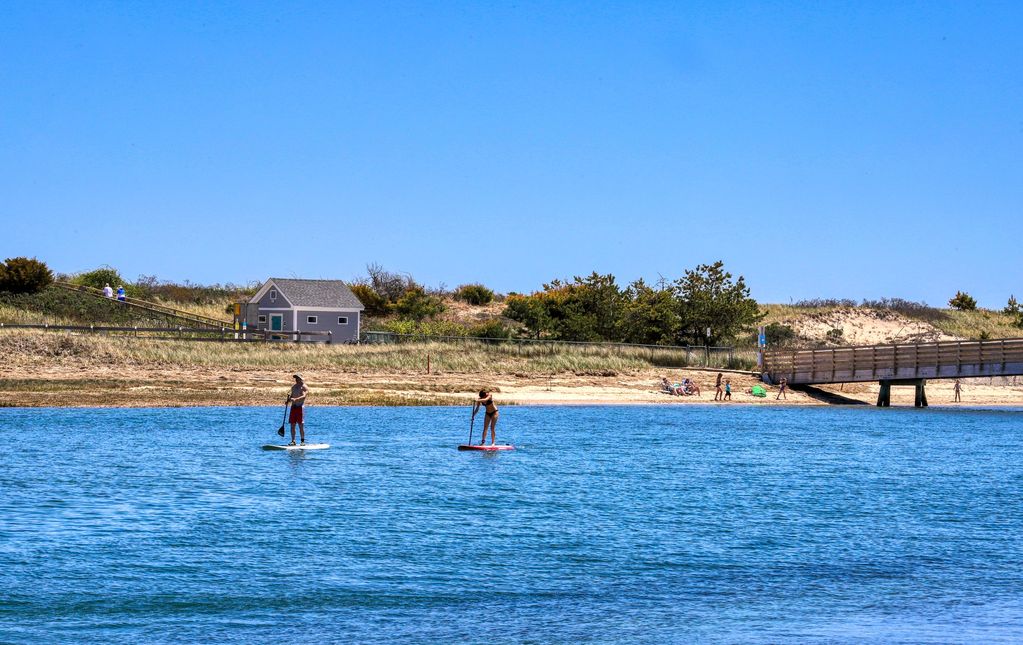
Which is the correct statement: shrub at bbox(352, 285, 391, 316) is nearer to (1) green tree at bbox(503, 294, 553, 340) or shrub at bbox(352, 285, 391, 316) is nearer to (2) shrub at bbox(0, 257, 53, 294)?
(1) green tree at bbox(503, 294, 553, 340)

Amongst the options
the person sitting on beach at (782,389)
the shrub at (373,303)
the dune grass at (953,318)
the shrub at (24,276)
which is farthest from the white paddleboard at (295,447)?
the dune grass at (953,318)

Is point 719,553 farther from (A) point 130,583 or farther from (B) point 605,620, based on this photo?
(A) point 130,583

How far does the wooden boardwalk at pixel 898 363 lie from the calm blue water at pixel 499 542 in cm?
2093

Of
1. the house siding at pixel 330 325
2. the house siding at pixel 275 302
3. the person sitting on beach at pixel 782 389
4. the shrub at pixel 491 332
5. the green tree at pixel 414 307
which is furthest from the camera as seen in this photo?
the green tree at pixel 414 307

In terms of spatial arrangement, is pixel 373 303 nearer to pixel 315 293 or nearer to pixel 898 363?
pixel 315 293

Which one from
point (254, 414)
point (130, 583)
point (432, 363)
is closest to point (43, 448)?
point (254, 414)

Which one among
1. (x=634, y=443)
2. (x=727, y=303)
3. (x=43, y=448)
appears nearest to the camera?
(x=43, y=448)

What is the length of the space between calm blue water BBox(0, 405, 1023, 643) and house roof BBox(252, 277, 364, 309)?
151 feet

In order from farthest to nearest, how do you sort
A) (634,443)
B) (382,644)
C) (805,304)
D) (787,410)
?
(805,304) → (787,410) → (634,443) → (382,644)

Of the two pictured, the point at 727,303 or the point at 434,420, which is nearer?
the point at 434,420

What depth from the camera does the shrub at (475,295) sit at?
126750 mm

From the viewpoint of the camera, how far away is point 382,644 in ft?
49.0

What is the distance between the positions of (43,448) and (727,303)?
196ft

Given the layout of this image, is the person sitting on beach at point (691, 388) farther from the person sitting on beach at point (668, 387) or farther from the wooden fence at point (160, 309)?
the wooden fence at point (160, 309)
